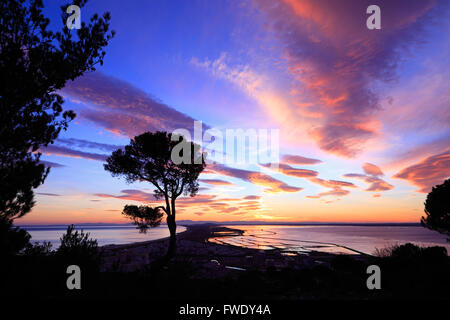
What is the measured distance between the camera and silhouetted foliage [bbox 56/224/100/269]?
8828 millimetres

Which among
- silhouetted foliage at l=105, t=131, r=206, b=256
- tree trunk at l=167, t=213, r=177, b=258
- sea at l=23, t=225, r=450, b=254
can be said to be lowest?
sea at l=23, t=225, r=450, b=254

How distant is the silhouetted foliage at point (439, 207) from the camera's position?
63.3ft

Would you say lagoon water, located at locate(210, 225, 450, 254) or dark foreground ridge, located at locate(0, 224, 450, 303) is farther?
lagoon water, located at locate(210, 225, 450, 254)

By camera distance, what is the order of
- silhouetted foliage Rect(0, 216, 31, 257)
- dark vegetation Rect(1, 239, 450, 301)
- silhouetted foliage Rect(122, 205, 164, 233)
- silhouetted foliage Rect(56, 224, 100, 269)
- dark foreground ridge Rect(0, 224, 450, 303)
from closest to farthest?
dark foreground ridge Rect(0, 224, 450, 303), dark vegetation Rect(1, 239, 450, 301), silhouetted foliage Rect(56, 224, 100, 269), silhouetted foliage Rect(0, 216, 31, 257), silhouetted foliage Rect(122, 205, 164, 233)

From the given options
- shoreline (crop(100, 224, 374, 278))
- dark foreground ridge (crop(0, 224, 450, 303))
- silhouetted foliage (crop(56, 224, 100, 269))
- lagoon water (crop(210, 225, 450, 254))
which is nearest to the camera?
dark foreground ridge (crop(0, 224, 450, 303))

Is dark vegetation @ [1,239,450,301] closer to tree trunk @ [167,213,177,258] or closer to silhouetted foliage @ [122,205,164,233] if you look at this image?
tree trunk @ [167,213,177,258]

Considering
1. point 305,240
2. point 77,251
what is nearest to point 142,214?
point 77,251

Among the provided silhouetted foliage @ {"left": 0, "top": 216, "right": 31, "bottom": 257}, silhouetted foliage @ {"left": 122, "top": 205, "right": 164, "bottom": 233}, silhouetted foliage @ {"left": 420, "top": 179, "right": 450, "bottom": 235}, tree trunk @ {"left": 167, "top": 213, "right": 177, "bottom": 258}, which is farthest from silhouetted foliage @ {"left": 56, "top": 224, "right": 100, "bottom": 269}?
silhouetted foliage @ {"left": 420, "top": 179, "right": 450, "bottom": 235}

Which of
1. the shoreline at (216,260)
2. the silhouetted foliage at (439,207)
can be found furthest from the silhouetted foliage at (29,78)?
the silhouetted foliage at (439,207)

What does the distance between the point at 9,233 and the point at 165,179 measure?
10496mm

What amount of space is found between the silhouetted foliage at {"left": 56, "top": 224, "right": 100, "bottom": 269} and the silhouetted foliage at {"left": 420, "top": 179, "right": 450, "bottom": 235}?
24.9 m

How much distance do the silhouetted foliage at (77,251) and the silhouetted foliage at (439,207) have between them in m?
24.9

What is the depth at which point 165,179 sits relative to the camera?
20.5m
